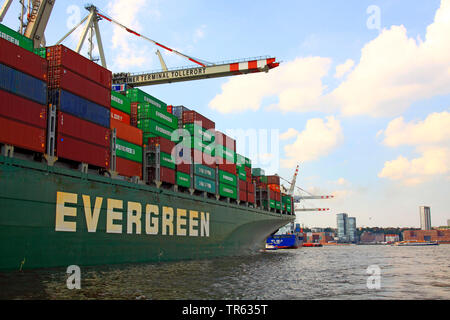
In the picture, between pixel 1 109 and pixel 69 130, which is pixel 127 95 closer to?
pixel 69 130

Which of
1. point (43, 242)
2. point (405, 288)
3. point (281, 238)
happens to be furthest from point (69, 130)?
point (281, 238)

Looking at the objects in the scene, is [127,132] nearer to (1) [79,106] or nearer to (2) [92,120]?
(2) [92,120]

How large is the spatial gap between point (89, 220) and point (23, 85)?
916 cm

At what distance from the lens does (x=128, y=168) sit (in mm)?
31172

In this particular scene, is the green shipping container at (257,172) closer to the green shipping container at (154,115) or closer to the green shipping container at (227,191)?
the green shipping container at (227,191)

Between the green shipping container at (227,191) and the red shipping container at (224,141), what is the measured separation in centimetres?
527

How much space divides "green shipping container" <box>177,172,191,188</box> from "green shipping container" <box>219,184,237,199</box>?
7.42 m

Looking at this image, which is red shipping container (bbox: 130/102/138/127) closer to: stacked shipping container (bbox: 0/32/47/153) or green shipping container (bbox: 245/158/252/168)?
stacked shipping container (bbox: 0/32/47/153)

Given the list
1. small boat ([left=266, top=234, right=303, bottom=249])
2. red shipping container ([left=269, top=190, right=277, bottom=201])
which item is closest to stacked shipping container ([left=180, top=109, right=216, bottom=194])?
red shipping container ([left=269, top=190, right=277, bottom=201])

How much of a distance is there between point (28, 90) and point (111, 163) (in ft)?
26.9

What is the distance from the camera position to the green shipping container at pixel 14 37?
22250 millimetres

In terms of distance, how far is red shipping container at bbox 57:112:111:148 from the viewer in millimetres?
23719

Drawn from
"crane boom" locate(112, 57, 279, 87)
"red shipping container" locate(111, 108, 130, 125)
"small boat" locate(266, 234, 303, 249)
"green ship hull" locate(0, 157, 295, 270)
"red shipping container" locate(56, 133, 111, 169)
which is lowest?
"small boat" locate(266, 234, 303, 249)
